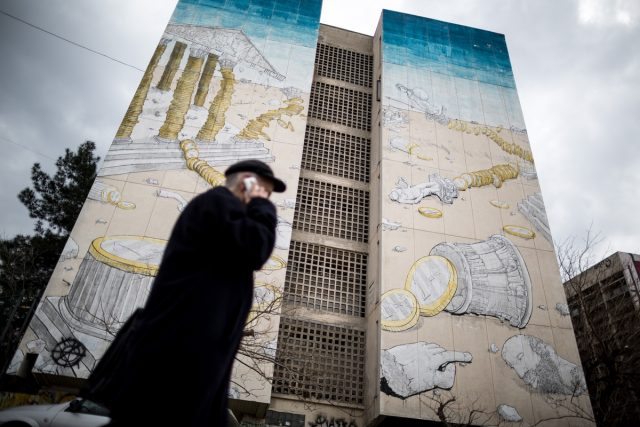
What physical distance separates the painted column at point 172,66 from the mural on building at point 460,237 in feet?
30.8

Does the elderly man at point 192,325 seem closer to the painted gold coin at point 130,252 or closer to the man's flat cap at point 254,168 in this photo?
the man's flat cap at point 254,168

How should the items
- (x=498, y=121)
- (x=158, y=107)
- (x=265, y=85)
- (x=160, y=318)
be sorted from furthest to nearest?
(x=498, y=121) < (x=265, y=85) < (x=158, y=107) < (x=160, y=318)

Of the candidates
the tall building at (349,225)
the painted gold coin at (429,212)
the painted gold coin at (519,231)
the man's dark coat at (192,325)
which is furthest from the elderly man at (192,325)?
the painted gold coin at (519,231)

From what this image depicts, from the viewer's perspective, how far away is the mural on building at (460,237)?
1312cm

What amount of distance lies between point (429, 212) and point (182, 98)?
1117 centimetres

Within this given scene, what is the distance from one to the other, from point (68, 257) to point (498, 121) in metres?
19.0

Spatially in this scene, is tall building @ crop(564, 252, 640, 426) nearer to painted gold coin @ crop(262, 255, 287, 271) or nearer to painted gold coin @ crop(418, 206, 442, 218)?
painted gold coin @ crop(418, 206, 442, 218)

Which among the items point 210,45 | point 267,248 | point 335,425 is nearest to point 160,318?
point 267,248

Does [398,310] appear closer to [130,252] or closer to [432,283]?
[432,283]

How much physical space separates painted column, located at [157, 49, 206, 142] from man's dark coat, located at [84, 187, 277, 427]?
15.4m

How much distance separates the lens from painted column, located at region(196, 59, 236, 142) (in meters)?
16.7

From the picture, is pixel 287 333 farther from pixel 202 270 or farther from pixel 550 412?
pixel 202 270

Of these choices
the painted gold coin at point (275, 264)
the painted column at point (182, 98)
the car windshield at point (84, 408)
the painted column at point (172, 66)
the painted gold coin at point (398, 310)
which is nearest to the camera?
the car windshield at point (84, 408)

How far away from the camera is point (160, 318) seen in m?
1.80
